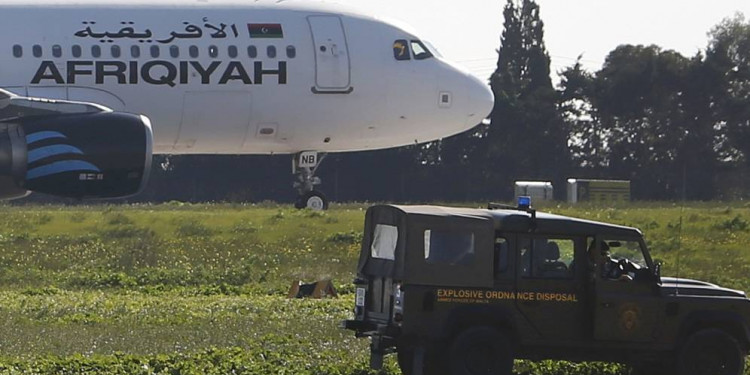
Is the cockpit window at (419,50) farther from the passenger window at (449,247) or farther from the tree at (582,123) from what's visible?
the tree at (582,123)

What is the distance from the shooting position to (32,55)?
31328 mm

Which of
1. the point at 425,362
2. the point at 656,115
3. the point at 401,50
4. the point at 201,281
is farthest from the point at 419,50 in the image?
the point at 656,115

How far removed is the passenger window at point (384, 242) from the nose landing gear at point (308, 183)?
68.6 feet

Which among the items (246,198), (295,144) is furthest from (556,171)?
(295,144)

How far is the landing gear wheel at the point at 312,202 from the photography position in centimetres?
3734

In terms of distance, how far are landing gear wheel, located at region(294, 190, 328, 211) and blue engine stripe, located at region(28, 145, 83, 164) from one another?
2614cm

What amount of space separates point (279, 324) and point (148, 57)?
13777 mm

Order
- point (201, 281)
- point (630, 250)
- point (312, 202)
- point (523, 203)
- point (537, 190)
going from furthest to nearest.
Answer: point (537, 190), point (312, 202), point (201, 281), point (523, 203), point (630, 250)

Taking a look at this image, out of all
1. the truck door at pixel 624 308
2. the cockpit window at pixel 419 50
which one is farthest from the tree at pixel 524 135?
the truck door at pixel 624 308

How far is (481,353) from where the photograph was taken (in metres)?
14.2

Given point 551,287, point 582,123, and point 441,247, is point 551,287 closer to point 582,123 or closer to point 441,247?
point 441,247

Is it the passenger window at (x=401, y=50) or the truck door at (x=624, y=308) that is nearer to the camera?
the truck door at (x=624, y=308)

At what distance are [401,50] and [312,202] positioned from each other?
15.7ft

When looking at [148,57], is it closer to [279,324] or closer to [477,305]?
[279,324]
